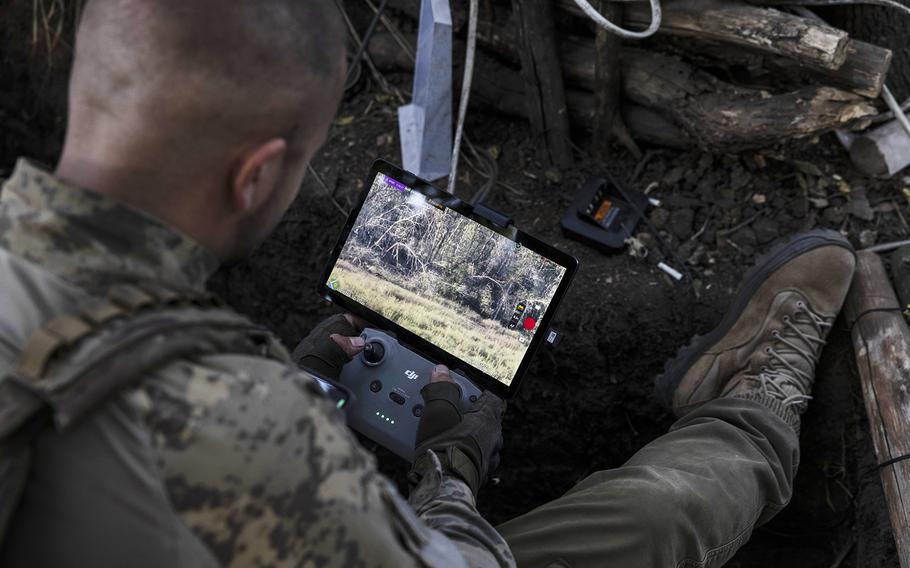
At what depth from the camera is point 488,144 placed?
257 cm

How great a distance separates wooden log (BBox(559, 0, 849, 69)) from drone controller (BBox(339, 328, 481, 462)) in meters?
1.08

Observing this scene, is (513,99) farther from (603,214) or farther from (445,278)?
(445,278)

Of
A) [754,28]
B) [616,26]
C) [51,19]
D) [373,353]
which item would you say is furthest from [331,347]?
[51,19]

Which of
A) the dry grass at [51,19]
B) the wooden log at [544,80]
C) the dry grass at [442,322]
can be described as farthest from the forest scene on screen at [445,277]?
the dry grass at [51,19]

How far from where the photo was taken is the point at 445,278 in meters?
1.84

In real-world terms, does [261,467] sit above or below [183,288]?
below

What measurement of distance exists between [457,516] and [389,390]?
458 millimetres

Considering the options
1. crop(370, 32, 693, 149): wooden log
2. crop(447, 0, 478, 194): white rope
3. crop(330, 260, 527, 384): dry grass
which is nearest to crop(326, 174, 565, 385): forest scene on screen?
crop(330, 260, 527, 384): dry grass

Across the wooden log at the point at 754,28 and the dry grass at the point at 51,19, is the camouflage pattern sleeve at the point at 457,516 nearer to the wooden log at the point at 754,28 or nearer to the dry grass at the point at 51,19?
the wooden log at the point at 754,28

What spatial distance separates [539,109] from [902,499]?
1407mm

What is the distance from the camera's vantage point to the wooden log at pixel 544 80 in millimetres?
2170

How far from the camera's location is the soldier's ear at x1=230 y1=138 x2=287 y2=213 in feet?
3.06

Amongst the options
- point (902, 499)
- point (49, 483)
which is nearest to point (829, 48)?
point (902, 499)

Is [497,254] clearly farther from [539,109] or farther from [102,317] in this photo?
[102,317]
